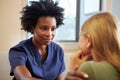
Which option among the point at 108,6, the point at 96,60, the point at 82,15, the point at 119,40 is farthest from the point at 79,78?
the point at 82,15

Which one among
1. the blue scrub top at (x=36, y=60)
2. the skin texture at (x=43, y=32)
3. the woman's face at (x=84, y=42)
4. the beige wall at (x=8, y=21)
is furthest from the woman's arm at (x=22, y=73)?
the beige wall at (x=8, y=21)

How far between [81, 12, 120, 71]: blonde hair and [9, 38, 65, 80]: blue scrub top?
0.77 metres

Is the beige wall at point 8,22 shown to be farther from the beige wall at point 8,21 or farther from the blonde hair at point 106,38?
the blonde hair at point 106,38

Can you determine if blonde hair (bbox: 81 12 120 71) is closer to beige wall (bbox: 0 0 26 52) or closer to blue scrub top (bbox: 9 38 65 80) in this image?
blue scrub top (bbox: 9 38 65 80)

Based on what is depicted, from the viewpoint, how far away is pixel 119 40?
3.29ft

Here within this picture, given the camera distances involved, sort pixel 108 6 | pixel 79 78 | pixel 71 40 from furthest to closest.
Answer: pixel 71 40
pixel 108 6
pixel 79 78

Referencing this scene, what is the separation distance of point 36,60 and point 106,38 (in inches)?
34.7

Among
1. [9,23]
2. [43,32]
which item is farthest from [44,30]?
[9,23]

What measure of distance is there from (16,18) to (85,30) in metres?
1.69

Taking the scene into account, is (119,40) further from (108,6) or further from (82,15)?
(82,15)

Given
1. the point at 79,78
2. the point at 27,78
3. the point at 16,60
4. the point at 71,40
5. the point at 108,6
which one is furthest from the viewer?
the point at 71,40

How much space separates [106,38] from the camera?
0.98 meters

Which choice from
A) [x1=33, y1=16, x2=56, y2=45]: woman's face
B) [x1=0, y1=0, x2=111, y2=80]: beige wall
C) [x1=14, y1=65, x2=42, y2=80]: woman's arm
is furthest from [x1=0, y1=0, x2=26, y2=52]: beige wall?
[x1=14, y1=65, x2=42, y2=80]: woman's arm

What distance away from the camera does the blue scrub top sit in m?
1.66
